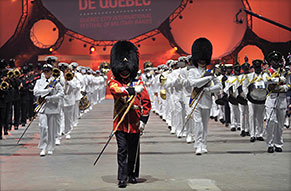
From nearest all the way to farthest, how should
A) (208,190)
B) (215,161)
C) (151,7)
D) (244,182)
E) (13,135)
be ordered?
(208,190) → (244,182) → (215,161) → (13,135) → (151,7)

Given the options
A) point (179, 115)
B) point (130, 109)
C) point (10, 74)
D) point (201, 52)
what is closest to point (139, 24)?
point (10, 74)

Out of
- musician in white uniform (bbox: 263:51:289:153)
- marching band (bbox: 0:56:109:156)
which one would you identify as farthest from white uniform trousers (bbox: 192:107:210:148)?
marching band (bbox: 0:56:109:156)

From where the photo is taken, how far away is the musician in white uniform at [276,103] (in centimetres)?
1202

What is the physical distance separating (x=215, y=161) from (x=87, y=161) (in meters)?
2.46

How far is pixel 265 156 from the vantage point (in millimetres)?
11492

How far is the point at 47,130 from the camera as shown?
12.0 metres

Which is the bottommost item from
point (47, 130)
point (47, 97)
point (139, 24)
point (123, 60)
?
point (47, 130)

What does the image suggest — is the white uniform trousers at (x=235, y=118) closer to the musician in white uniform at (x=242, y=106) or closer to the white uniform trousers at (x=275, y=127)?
the musician in white uniform at (x=242, y=106)

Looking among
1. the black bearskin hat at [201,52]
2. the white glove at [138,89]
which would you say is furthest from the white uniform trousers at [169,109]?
the white glove at [138,89]

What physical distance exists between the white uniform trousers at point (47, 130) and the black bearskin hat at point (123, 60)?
330cm

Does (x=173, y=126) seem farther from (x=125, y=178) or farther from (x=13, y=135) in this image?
(x=125, y=178)

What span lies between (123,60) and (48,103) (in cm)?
322

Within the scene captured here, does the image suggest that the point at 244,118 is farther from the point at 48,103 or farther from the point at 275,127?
the point at 48,103

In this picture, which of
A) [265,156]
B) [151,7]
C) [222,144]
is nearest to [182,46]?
[151,7]
